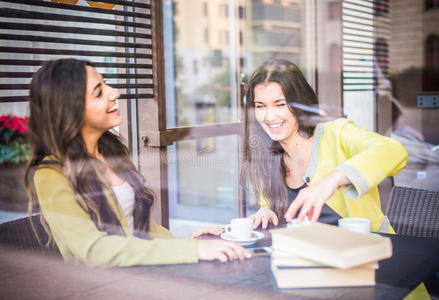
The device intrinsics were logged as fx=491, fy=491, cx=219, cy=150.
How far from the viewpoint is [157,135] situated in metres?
2.14

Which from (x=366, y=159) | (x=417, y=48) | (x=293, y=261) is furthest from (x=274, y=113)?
(x=417, y=48)

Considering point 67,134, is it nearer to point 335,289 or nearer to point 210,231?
point 210,231

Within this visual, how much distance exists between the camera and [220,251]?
3.77ft

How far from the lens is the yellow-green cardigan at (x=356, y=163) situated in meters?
1.21

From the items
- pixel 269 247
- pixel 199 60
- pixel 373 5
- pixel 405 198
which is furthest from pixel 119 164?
pixel 373 5

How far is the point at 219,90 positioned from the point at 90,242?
221 centimetres

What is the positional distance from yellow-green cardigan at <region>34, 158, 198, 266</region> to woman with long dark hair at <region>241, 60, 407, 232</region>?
0.43 metres

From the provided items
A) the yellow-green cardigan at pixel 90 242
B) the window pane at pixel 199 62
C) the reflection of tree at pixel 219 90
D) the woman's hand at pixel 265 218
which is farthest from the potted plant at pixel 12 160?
the reflection of tree at pixel 219 90

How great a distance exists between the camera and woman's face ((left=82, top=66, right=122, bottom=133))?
121 centimetres

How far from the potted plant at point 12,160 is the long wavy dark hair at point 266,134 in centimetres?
80

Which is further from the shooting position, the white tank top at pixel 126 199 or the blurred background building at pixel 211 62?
the blurred background building at pixel 211 62

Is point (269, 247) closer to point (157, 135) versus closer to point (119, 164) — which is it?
point (119, 164)

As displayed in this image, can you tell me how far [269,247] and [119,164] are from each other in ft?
1.61

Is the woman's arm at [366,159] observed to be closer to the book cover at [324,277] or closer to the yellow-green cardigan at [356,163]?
the yellow-green cardigan at [356,163]
